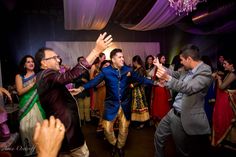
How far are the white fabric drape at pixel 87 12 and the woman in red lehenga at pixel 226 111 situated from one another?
2429 millimetres

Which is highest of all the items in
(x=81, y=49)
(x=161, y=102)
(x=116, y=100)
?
(x=81, y=49)

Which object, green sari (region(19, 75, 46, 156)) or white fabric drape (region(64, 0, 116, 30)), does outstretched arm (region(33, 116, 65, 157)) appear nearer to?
green sari (region(19, 75, 46, 156))

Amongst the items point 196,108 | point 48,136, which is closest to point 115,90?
point 196,108

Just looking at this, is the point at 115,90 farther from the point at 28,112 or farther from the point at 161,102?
the point at 161,102

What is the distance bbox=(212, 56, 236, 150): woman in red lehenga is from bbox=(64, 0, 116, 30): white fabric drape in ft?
7.97

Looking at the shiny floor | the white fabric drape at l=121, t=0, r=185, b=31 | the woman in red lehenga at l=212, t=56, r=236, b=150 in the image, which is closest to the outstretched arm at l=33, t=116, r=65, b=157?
the shiny floor

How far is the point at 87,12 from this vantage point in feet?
15.6

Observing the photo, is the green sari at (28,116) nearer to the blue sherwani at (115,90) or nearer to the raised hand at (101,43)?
the blue sherwani at (115,90)

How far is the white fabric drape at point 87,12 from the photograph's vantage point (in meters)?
4.19

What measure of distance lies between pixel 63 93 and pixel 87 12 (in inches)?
122

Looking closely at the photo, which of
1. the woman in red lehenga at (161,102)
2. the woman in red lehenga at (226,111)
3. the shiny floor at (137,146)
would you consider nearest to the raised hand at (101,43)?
the shiny floor at (137,146)

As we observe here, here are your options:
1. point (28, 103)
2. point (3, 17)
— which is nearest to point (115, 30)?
point (3, 17)

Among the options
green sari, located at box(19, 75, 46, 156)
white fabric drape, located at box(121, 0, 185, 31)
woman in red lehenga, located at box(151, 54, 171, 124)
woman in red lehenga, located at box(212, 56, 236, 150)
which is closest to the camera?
green sari, located at box(19, 75, 46, 156)

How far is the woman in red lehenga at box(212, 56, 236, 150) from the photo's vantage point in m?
3.17
